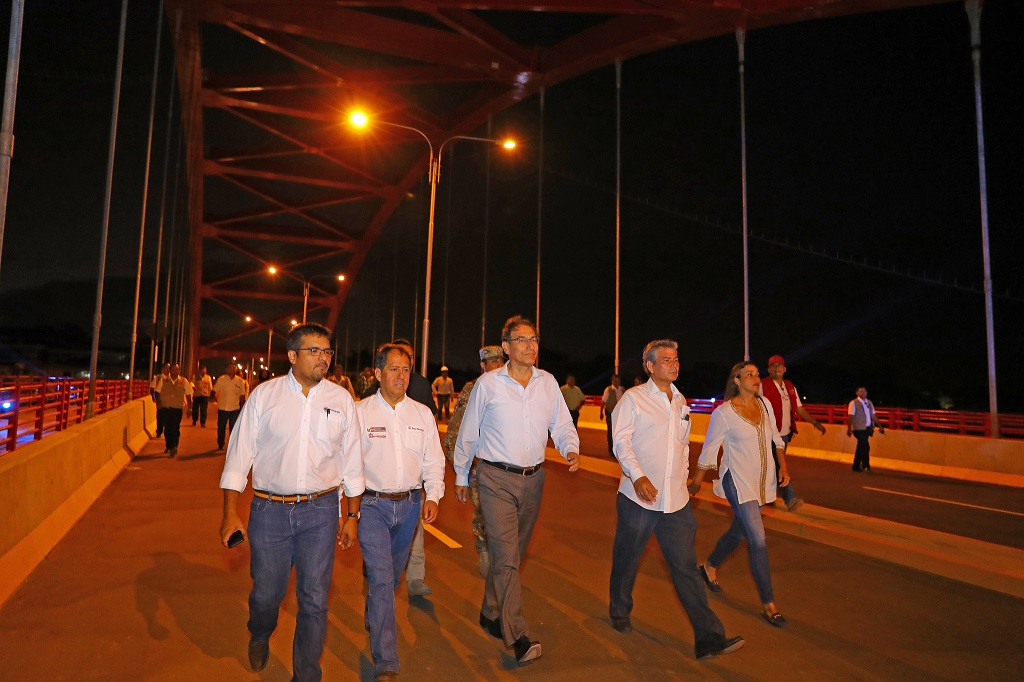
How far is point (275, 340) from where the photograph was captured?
3856 inches

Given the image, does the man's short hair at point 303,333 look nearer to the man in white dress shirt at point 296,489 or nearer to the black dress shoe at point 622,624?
the man in white dress shirt at point 296,489

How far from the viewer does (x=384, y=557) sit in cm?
413

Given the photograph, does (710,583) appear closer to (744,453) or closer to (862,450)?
(744,453)

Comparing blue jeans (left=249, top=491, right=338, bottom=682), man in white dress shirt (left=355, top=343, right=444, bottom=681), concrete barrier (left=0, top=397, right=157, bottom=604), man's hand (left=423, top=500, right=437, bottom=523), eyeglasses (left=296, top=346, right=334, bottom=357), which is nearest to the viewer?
blue jeans (left=249, top=491, right=338, bottom=682)

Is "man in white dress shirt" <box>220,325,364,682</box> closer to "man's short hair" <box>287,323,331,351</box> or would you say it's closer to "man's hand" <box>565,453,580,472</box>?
"man's short hair" <box>287,323,331,351</box>

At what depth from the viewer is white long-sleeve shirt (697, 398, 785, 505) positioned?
5152 millimetres

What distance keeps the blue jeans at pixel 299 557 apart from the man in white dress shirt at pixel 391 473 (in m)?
0.35

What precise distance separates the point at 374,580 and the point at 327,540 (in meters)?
0.39

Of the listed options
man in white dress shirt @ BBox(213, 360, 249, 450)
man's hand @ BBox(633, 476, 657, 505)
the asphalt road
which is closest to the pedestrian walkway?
man's hand @ BBox(633, 476, 657, 505)

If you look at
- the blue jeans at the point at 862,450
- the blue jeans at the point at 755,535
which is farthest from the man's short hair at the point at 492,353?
the blue jeans at the point at 862,450

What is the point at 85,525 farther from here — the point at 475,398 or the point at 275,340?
the point at 275,340

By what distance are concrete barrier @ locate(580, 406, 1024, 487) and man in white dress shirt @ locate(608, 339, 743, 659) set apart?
10.6 m

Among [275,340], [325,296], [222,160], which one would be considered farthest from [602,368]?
[222,160]

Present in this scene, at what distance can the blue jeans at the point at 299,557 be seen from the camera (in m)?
3.66
